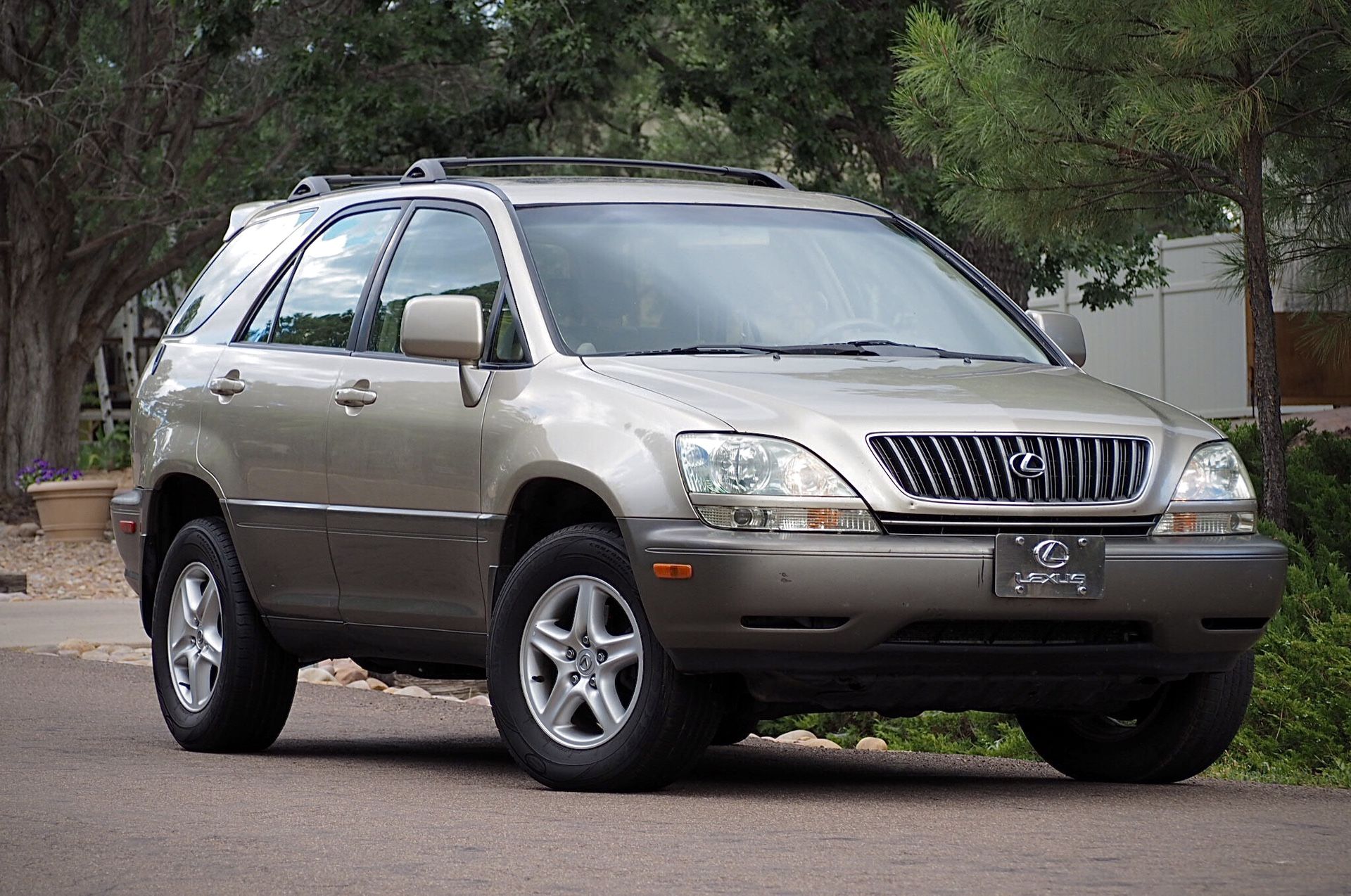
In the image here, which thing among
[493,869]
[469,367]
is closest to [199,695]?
[469,367]

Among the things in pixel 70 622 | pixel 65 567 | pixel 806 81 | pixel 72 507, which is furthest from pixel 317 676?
pixel 72 507

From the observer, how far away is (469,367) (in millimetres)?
7105

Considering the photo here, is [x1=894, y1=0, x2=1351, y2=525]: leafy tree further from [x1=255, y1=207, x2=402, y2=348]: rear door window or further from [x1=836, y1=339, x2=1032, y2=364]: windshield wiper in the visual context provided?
[x1=255, y1=207, x2=402, y2=348]: rear door window

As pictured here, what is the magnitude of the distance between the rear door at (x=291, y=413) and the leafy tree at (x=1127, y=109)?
4091mm

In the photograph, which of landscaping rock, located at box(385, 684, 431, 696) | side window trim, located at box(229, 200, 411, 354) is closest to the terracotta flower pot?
landscaping rock, located at box(385, 684, 431, 696)

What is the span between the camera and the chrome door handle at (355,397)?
7480 millimetres

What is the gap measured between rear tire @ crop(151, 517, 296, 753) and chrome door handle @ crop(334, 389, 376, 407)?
3.16 ft

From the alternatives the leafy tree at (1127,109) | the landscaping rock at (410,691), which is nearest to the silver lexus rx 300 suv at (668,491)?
the landscaping rock at (410,691)

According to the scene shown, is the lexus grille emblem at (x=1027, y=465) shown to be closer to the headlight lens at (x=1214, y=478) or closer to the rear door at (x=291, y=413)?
the headlight lens at (x=1214, y=478)

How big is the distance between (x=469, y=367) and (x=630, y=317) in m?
0.54

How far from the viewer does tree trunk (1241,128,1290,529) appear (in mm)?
11781

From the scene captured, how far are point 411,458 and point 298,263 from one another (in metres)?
1.55

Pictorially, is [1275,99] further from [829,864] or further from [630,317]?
[829,864]

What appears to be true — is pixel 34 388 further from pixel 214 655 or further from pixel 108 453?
pixel 214 655
